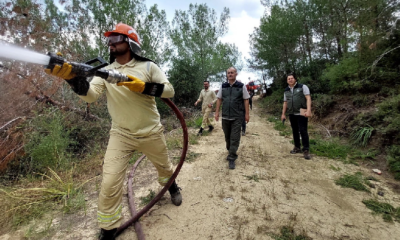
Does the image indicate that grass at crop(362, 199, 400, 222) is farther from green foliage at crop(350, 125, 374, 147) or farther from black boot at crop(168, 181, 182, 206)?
green foliage at crop(350, 125, 374, 147)

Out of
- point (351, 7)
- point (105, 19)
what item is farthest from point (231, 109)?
point (351, 7)

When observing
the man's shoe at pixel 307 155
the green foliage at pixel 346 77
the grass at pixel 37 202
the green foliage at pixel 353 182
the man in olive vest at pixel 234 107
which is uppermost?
the green foliage at pixel 346 77

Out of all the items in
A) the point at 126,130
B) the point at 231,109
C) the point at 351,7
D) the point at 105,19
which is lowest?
the point at 126,130

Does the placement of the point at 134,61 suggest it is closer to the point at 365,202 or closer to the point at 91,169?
the point at 91,169

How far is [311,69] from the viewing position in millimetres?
13430

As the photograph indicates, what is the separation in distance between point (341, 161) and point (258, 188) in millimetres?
2521

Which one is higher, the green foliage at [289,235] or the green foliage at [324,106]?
the green foliage at [324,106]

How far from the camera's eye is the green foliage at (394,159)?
12.3 ft

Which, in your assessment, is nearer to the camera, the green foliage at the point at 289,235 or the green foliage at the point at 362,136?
the green foliage at the point at 289,235

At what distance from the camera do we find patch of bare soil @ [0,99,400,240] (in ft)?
7.50

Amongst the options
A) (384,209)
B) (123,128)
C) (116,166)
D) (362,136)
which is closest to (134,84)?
(123,128)

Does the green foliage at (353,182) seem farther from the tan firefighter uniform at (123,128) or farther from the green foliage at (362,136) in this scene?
the tan firefighter uniform at (123,128)

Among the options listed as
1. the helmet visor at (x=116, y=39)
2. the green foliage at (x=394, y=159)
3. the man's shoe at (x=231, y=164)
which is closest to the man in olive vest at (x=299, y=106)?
the green foliage at (x=394, y=159)

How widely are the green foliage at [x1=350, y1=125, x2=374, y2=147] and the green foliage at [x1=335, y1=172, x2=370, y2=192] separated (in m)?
1.83
